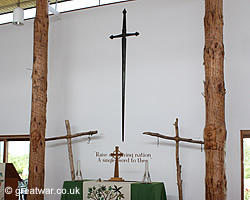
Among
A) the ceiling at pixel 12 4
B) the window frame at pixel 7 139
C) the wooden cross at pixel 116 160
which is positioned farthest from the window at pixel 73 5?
the wooden cross at pixel 116 160

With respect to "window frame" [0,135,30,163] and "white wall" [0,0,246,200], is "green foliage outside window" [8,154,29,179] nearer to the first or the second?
"window frame" [0,135,30,163]

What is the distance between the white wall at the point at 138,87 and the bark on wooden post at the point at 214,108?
2.99 ft

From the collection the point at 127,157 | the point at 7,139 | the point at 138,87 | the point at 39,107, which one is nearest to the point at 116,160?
the point at 127,157

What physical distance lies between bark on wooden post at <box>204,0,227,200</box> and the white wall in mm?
912

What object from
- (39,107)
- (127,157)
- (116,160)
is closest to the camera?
(116,160)

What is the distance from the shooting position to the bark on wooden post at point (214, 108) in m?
5.09

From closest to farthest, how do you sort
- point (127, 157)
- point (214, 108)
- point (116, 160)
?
point (214, 108) → point (116, 160) → point (127, 157)

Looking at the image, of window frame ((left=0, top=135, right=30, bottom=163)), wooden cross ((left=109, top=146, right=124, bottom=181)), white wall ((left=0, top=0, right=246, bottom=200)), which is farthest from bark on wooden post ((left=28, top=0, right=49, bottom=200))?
window frame ((left=0, top=135, right=30, bottom=163))

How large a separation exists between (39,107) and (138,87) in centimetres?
159

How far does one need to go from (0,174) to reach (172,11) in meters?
3.62

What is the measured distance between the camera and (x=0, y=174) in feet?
19.6

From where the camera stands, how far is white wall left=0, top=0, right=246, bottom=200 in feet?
20.2

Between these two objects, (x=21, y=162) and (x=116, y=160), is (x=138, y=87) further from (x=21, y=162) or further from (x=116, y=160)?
(x=21, y=162)

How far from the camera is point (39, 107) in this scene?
6406 millimetres
